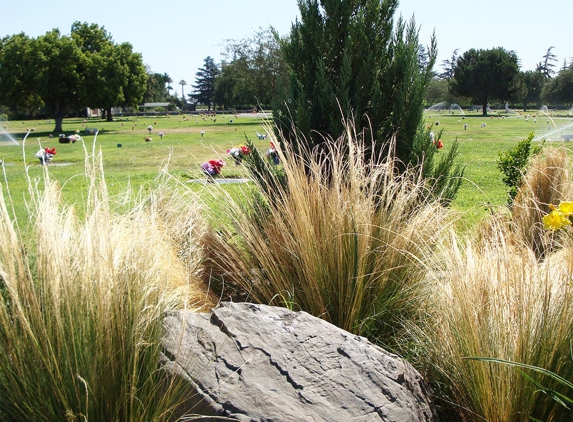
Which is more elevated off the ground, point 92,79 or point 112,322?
point 92,79

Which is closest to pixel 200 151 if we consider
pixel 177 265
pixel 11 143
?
pixel 11 143

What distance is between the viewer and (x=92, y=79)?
3350cm

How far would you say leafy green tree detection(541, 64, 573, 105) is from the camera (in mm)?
58281

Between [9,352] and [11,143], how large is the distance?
25.1 meters

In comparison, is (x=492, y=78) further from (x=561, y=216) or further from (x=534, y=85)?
(x=561, y=216)

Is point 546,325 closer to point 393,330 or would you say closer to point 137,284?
point 393,330

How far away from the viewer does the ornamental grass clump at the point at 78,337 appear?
5.96 ft

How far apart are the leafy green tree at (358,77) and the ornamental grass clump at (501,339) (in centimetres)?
201

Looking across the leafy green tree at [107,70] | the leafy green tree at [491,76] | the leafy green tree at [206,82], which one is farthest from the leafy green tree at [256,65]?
the leafy green tree at [206,82]

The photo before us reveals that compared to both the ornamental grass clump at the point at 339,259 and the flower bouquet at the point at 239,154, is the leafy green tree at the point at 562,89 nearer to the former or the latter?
the flower bouquet at the point at 239,154

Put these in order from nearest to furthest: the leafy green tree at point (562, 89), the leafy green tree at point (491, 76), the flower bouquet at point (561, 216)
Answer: the flower bouquet at point (561, 216) → the leafy green tree at point (562, 89) → the leafy green tree at point (491, 76)

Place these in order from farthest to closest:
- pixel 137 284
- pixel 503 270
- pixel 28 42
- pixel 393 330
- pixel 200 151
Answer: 1. pixel 28 42
2. pixel 200 151
3. pixel 393 330
4. pixel 503 270
5. pixel 137 284

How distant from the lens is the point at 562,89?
195 ft

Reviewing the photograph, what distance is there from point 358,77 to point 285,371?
2.96 meters
